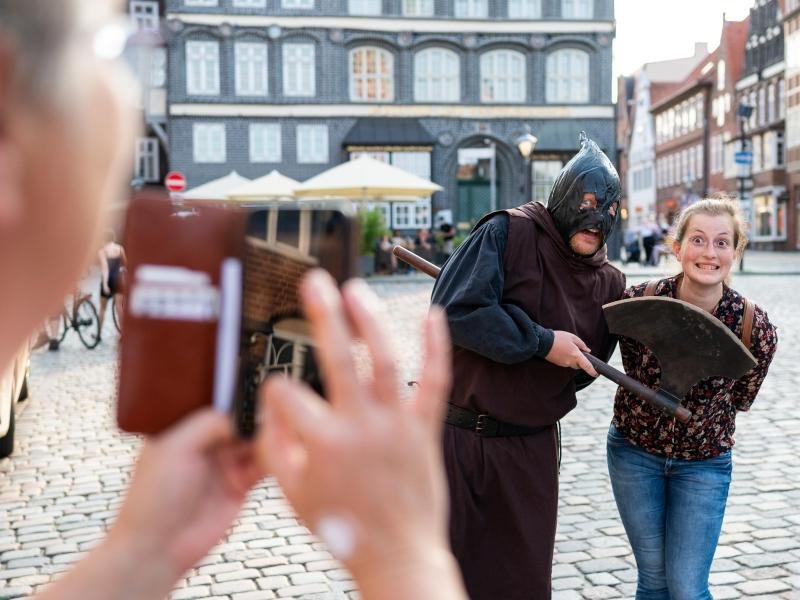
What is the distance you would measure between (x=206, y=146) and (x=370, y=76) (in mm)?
6693

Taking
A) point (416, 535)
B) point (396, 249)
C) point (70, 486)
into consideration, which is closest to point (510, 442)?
point (396, 249)

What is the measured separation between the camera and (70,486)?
20.7 feet

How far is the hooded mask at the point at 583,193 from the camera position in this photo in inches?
131

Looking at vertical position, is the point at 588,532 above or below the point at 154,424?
below

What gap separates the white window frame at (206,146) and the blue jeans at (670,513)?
3337 cm

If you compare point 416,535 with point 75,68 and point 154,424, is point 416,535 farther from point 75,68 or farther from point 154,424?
point 75,68

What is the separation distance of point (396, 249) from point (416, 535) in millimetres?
→ 3153

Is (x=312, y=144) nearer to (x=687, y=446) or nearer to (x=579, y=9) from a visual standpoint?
(x=579, y=9)


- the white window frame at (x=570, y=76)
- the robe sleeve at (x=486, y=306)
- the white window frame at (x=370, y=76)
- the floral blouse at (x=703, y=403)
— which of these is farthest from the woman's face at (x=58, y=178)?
the white window frame at (x=570, y=76)

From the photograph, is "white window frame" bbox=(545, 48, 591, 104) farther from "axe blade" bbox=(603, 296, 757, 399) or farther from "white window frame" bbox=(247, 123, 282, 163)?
"axe blade" bbox=(603, 296, 757, 399)

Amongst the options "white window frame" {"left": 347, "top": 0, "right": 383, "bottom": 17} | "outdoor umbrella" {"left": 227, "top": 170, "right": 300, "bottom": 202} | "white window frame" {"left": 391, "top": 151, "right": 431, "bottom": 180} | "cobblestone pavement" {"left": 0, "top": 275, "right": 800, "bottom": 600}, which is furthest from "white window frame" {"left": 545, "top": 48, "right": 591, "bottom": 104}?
"cobblestone pavement" {"left": 0, "top": 275, "right": 800, "bottom": 600}

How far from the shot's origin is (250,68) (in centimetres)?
3566

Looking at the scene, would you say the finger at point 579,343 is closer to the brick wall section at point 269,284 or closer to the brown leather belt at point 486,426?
the brown leather belt at point 486,426

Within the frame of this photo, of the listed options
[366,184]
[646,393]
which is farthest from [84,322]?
[646,393]
